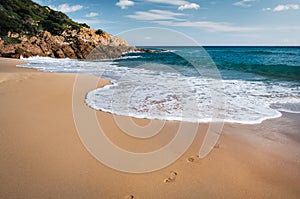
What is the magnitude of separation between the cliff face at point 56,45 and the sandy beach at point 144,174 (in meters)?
21.4

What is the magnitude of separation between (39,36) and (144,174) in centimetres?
2886

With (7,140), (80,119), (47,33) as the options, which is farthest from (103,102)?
(47,33)

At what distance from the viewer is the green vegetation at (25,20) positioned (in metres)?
23.2

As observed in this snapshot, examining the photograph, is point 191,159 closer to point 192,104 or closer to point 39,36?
point 192,104

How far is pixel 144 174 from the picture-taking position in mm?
2500

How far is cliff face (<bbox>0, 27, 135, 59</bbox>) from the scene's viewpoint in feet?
70.4

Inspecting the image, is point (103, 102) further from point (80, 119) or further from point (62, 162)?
point (62, 162)

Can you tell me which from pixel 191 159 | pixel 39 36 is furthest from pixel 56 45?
pixel 191 159

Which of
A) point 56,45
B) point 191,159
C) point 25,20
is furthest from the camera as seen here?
point 56,45

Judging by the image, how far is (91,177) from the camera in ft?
7.86

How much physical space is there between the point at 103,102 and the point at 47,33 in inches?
1030

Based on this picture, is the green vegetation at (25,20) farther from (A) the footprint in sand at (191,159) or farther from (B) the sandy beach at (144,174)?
(A) the footprint in sand at (191,159)

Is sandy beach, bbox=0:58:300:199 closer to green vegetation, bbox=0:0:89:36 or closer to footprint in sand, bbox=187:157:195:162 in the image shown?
footprint in sand, bbox=187:157:195:162

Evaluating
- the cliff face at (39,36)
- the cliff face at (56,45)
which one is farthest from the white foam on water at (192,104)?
the cliff face at (39,36)
